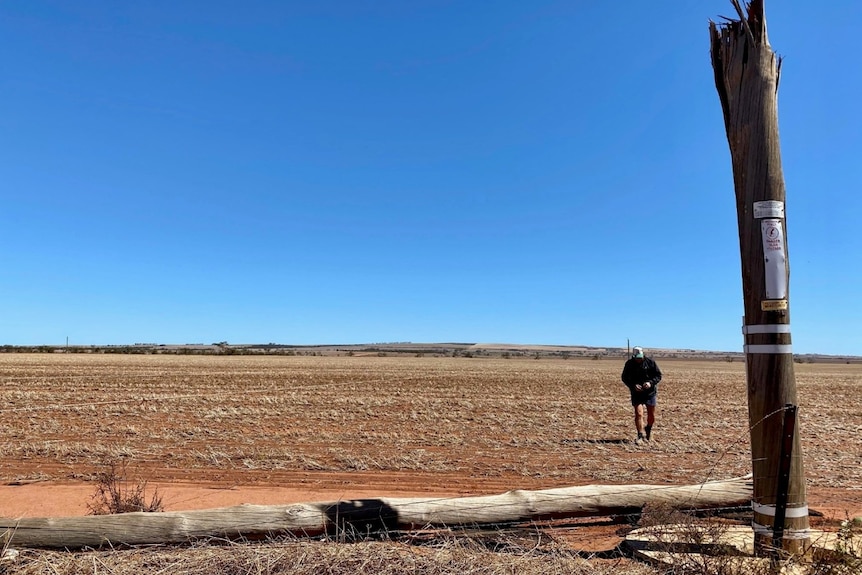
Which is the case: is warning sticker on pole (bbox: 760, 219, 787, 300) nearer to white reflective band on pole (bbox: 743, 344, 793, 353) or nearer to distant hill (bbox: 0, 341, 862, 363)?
white reflective band on pole (bbox: 743, 344, 793, 353)

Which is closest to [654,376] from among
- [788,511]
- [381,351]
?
[788,511]

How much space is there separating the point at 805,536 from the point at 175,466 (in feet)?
28.9

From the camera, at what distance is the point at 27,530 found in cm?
410

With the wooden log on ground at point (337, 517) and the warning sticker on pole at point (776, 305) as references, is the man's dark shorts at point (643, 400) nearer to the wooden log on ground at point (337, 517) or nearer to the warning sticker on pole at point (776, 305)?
the wooden log on ground at point (337, 517)

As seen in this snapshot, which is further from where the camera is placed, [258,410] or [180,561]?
[258,410]

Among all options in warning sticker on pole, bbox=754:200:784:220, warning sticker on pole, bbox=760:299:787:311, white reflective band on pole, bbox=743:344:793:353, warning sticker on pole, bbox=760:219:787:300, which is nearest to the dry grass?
white reflective band on pole, bbox=743:344:793:353

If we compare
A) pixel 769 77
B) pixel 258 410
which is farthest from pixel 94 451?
pixel 769 77

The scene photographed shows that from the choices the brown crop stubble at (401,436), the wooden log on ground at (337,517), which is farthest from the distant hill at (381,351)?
the wooden log on ground at (337,517)

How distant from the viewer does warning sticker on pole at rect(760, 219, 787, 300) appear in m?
3.73

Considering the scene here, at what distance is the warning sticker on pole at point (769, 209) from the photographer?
3.78 metres

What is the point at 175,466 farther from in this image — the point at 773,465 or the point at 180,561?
the point at 773,465

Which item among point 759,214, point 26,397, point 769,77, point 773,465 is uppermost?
point 769,77

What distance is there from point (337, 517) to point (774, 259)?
3.53 m

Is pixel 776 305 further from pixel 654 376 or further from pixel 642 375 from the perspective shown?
pixel 654 376
